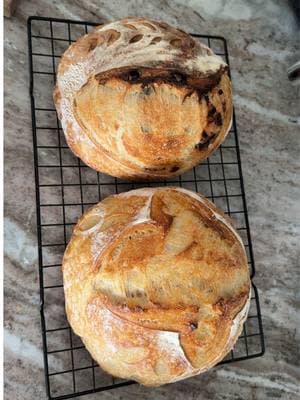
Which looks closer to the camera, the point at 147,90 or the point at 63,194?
the point at 147,90

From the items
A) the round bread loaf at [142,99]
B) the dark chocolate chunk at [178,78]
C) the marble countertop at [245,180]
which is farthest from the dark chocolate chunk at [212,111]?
the marble countertop at [245,180]

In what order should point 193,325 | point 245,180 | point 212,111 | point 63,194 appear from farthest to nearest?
point 245,180 < point 63,194 < point 212,111 < point 193,325

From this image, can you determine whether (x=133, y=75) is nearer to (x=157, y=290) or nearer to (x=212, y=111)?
(x=212, y=111)

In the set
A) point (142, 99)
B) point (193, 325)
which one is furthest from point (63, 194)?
point (193, 325)

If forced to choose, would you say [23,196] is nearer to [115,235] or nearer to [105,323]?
[115,235]

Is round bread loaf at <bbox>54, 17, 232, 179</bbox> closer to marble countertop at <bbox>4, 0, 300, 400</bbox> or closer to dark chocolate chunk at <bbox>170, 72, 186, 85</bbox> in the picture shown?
dark chocolate chunk at <bbox>170, 72, 186, 85</bbox>

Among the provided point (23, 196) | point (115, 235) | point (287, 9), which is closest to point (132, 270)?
point (115, 235)
